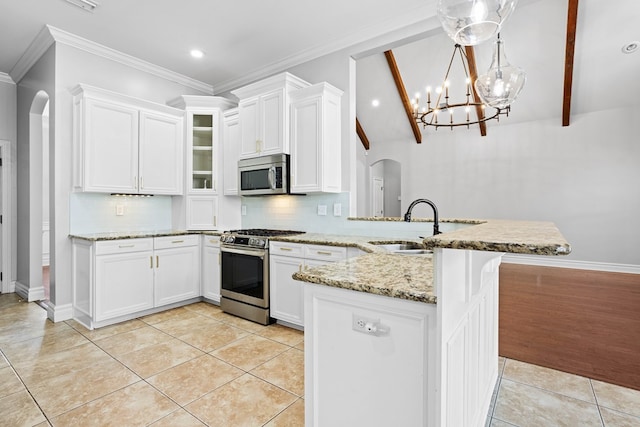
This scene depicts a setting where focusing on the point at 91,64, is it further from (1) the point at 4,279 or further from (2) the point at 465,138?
(2) the point at 465,138

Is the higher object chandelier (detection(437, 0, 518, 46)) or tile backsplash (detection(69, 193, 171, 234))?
chandelier (detection(437, 0, 518, 46))

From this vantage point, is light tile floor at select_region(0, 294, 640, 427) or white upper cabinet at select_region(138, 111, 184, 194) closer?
light tile floor at select_region(0, 294, 640, 427)

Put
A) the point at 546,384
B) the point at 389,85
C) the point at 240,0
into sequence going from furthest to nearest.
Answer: the point at 389,85 → the point at 240,0 → the point at 546,384

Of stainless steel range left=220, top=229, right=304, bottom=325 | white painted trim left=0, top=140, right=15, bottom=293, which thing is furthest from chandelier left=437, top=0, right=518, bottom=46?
white painted trim left=0, top=140, right=15, bottom=293

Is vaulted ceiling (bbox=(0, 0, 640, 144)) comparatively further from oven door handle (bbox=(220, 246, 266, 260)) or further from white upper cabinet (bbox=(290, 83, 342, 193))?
oven door handle (bbox=(220, 246, 266, 260))

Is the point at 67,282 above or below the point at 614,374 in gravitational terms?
above

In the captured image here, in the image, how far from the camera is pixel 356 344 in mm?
1232

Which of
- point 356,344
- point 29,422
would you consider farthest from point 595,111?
point 29,422

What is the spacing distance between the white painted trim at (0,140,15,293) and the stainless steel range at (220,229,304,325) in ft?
10.4

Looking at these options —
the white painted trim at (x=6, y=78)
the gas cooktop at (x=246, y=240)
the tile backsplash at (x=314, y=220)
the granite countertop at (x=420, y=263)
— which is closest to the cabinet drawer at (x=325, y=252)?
the gas cooktop at (x=246, y=240)

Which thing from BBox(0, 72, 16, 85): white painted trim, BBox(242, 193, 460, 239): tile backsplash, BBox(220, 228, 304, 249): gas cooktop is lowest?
BBox(220, 228, 304, 249): gas cooktop

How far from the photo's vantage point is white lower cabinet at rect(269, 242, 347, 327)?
9.97 ft

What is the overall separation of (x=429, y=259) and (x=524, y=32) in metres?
5.02

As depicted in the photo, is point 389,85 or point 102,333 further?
point 389,85
